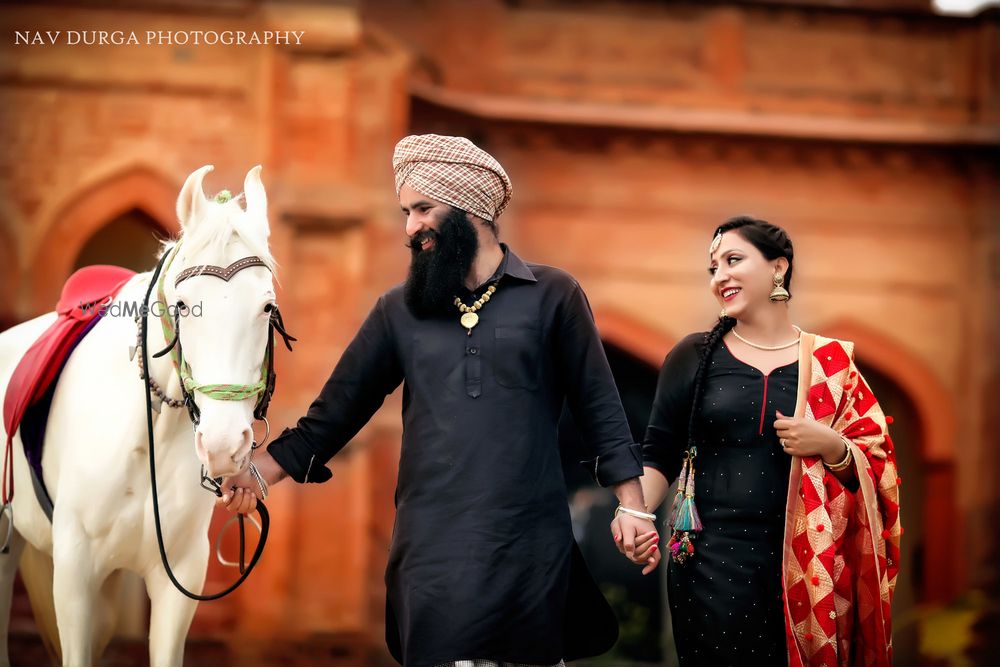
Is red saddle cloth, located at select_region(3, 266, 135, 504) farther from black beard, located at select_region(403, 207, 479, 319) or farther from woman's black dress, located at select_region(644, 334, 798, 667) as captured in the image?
woman's black dress, located at select_region(644, 334, 798, 667)

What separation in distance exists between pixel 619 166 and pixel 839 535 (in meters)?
7.11

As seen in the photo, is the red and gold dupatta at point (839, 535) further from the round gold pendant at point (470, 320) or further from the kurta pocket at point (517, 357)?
the round gold pendant at point (470, 320)

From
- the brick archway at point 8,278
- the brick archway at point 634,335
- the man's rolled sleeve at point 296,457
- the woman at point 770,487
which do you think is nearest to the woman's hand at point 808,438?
the woman at point 770,487

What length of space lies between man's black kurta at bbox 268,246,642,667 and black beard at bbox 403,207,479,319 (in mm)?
54

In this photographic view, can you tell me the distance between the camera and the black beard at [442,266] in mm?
3398

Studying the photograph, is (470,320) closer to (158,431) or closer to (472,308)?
(472,308)

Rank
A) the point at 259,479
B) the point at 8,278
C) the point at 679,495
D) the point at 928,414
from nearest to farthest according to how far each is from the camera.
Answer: the point at 259,479
the point at 679,495
the point at 8,278
the point at 928,414

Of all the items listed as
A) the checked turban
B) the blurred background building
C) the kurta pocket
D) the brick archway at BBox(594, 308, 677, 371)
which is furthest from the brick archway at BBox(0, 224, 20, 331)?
the kurta pocket

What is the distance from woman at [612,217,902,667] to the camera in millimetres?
3518

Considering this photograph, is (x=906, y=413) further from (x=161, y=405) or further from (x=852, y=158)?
(x=161, y=405)

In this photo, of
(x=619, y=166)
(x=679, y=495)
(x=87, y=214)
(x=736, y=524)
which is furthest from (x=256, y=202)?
(x=619, y=166)

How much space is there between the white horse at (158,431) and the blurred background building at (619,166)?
5.07 m

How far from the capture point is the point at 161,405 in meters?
3.56

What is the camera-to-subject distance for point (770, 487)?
361 centimetres
